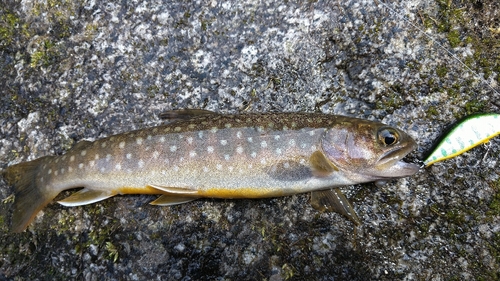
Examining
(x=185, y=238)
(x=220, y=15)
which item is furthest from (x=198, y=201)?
(x=220, y=15)

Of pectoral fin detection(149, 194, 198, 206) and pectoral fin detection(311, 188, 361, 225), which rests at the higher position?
pectoral fin detection(149, 194, 198, 206)

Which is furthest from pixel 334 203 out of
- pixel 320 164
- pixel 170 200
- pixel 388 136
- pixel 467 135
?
pixel 170 200

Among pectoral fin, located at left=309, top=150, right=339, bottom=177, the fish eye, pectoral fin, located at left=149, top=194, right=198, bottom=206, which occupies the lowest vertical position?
pectoral fin, located at left=149, top=194, right=198, bottom=206

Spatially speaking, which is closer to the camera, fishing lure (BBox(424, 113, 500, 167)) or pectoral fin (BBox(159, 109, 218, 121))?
fishing lure (BBox(424, 113, 500, 167))

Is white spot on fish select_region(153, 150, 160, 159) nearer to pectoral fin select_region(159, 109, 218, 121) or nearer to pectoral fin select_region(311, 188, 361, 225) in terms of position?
pectoral fin select_region(159, 109, 218, 121)

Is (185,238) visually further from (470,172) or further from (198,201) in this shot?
(470,172)

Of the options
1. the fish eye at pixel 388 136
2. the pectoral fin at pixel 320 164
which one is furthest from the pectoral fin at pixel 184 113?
the fish eye at pixel 388 136

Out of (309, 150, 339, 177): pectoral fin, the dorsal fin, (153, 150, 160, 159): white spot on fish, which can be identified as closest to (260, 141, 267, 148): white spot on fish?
(309, 150, 339, 177): pectoral fin

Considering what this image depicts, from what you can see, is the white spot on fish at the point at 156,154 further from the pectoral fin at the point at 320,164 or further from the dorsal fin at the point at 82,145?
the pectoral fin at the point at 320,164
